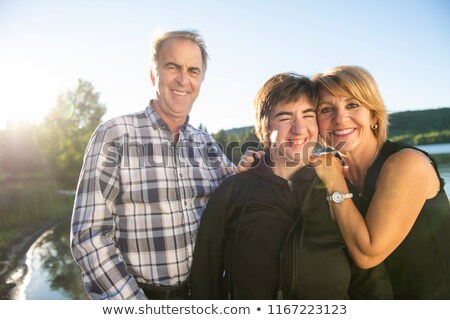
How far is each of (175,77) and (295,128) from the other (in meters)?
0.86

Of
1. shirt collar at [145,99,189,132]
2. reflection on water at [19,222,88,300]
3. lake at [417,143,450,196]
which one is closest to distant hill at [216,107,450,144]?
lake at [417,143,450,196]

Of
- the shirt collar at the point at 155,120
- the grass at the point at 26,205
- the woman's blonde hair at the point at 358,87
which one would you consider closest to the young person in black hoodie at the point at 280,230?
the woman's blonde hair at the point at 358,87

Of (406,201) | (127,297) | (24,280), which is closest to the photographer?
(406,201)

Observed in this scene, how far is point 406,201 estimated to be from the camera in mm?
1866

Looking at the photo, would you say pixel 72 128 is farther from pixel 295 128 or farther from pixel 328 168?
pixel 328 168

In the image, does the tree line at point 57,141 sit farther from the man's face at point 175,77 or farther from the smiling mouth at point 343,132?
the smiling mouth at point 343,132

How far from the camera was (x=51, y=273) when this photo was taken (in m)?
10.6

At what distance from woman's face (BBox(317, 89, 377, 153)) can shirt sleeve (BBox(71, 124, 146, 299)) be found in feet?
4.32

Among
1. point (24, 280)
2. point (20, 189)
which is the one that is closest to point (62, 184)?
point (20, 189)

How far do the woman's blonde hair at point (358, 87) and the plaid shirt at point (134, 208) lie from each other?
3.34 ft

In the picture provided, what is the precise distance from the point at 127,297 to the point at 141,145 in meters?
0.90

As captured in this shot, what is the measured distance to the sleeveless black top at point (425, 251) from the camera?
195 centimetres

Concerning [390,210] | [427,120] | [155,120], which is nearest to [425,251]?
→ [390,210]
